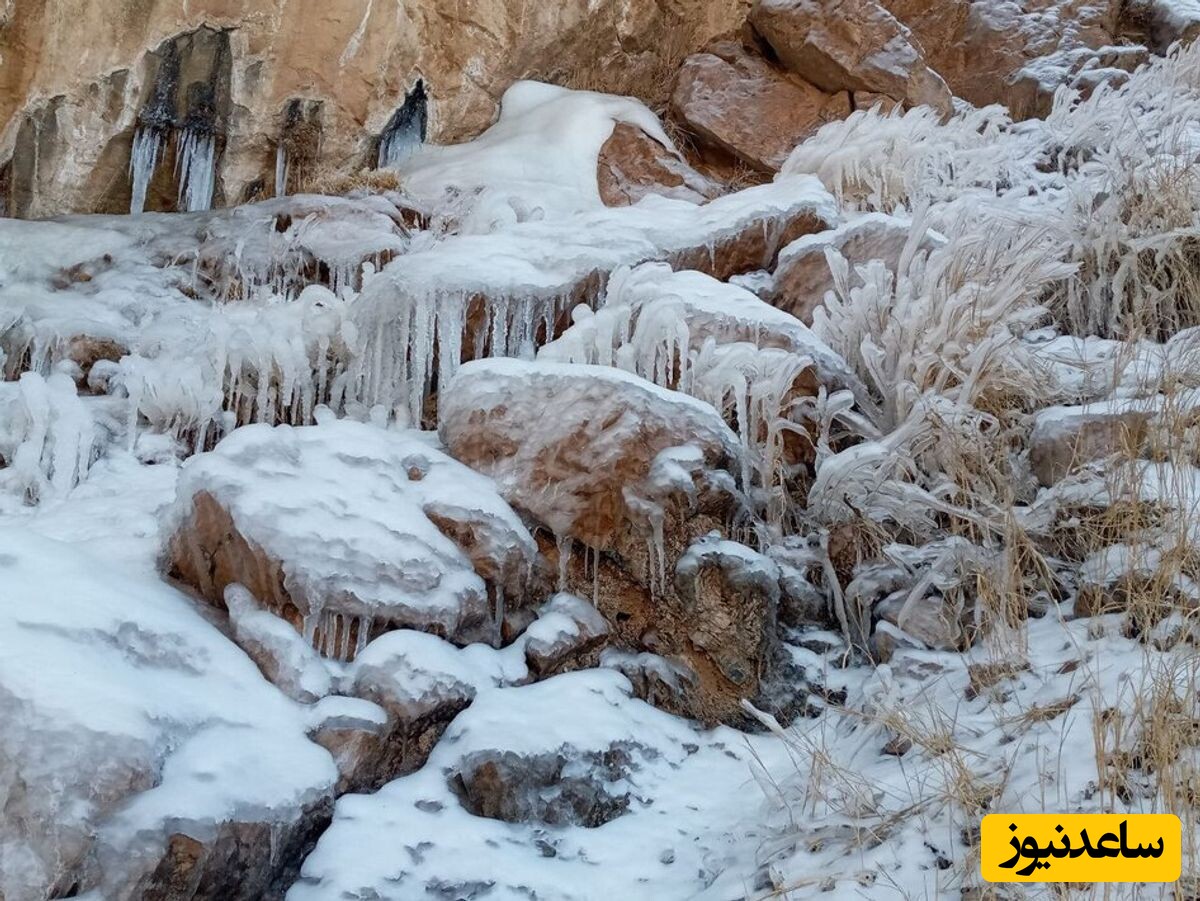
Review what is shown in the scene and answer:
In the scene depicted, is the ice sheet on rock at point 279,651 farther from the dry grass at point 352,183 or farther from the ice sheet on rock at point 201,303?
the dry grass at point 352,183

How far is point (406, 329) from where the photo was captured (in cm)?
397

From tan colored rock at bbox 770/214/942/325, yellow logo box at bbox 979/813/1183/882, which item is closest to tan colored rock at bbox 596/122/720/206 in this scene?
tan colored rock at bbox 770/214/942/325

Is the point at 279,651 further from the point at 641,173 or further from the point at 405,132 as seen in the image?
the point at 405,132

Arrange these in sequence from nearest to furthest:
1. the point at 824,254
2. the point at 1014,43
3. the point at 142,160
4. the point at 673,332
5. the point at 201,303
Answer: the point at 673,332, the point at 824,254, the point at 201,303, the point at 142,160, the point at 1014,43

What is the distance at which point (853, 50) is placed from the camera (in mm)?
7016

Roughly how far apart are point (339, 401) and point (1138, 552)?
2735 millimetres

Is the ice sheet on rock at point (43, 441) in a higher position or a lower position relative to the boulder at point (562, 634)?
higher

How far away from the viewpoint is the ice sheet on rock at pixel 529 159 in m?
5.68

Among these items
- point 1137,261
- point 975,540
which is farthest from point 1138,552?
point 1137,261

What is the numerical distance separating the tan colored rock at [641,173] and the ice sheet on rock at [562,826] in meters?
4.03

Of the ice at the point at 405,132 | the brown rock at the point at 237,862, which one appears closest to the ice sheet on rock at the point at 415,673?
the brown rock at the point at 237,862

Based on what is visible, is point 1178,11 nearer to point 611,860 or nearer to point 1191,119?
point 1191,119

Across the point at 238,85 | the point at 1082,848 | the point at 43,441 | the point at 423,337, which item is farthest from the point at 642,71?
the point at 1082,848

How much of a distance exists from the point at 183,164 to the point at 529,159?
6.34 ft
